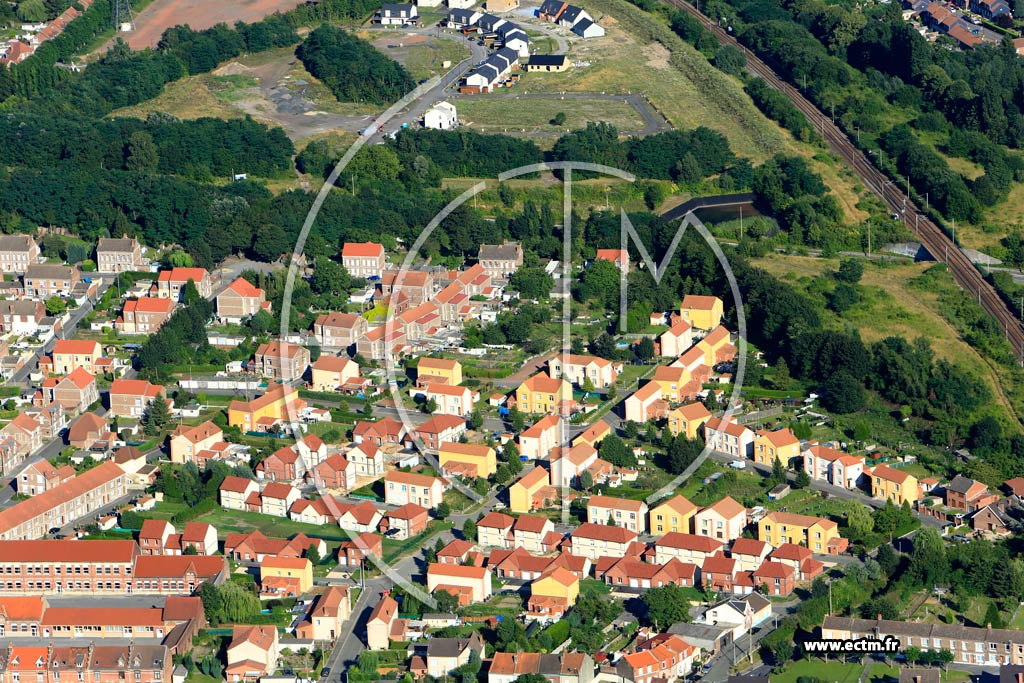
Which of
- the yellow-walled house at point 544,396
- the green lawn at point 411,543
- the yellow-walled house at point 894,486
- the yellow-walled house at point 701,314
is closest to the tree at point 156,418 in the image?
the green lawn at point 411,543

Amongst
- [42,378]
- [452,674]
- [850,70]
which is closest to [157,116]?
[42,378]

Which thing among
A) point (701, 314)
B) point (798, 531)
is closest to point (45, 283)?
point (701, 314)

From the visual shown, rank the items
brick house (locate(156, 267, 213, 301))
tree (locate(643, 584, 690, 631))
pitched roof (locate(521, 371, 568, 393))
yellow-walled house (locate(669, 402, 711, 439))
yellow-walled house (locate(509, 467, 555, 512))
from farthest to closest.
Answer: brick house (locate(156, 267, 213, 301)), pitched roof (locate(521, 371, 568, 393)), yellow-walled house (locate(669, 402, 711, 439)), yellow-walled house (locate(509, 467, 555, 512)), tree (locate(643, 584, 690, 631))

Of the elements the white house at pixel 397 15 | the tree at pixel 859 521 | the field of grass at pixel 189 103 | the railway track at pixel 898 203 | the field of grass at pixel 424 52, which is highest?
the white house at pixel 397 15

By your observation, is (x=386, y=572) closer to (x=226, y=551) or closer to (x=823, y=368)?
(x=226, y=551)

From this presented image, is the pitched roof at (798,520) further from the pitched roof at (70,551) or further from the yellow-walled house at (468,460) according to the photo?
the pitched roof at (70,551)

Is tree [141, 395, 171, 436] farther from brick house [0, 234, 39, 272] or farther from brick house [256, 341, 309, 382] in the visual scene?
brick house [0, 234, 39, 272]

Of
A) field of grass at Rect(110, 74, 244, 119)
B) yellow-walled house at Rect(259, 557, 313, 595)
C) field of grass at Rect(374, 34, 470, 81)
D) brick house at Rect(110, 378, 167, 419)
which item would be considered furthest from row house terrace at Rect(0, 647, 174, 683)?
field of grass at Rect(374, 34, 470, 81)
